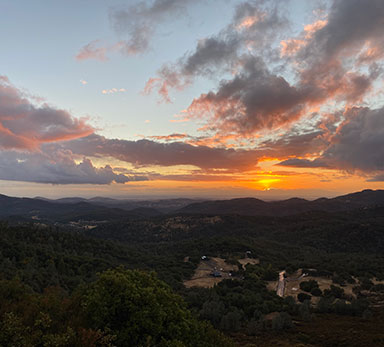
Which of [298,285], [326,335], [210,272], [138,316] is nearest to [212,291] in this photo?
[298,285]

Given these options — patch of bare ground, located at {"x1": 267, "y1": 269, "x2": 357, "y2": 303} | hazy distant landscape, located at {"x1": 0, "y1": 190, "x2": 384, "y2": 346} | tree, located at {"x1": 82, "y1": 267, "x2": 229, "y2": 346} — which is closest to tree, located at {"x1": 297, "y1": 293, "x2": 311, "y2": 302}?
hazy distant landscape, located at {"x1": 0, "y1": 190, "x2": 384, "y2": 346}

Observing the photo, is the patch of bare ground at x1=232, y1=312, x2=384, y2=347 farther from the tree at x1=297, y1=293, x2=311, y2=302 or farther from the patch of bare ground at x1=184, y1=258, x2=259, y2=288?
the patch of bare ground at x1=184, y1=258, x2=259, y2=288

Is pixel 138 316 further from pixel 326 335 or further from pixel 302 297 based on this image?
pixel 302 297

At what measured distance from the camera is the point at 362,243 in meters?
120

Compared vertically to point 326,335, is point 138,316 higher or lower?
higher

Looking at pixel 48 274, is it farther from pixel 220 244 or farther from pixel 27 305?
pixel 220 244

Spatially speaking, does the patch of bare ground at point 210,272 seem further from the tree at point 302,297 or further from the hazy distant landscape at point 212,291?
the tree at point 302,297

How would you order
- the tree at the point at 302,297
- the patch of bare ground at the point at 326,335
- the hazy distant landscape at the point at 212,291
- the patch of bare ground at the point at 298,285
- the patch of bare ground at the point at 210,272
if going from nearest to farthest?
the hazy distant landscape at the point at 212,291, the patch of bare ground at the point at 326,335, the tree at the point at 302,297, the patch of bare ground at the point at 298,285, the patch of bare ground at the point at 210,272

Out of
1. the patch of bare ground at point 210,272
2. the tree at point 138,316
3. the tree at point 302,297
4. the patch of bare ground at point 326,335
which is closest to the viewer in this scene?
the tree at point 138,316

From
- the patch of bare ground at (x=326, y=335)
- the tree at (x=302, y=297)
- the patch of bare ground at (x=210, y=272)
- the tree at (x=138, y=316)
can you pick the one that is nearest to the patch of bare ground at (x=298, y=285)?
the tree at (x=302, y=297)

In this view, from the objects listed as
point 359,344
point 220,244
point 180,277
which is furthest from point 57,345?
point 220,244

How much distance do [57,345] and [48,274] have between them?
175 feet

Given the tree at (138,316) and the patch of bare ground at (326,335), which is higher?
the tree at (138,316)

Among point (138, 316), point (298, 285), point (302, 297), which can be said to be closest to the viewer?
point (138, 316)
